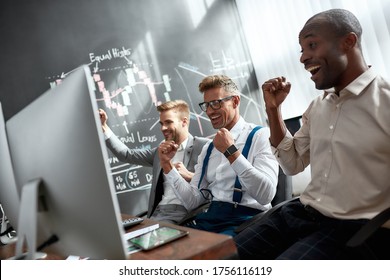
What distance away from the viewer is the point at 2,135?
0.98 metres

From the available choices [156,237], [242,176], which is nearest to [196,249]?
[156,237]

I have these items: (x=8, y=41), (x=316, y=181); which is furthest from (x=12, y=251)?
(x=8, y=41)

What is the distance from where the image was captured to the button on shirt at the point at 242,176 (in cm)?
167

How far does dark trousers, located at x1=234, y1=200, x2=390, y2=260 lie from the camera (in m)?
1.20

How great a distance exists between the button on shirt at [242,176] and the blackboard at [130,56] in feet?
4.04

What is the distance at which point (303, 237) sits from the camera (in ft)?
4.68

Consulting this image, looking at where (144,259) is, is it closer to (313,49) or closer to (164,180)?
(313,49)

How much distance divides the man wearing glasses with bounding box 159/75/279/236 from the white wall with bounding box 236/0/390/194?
87cm

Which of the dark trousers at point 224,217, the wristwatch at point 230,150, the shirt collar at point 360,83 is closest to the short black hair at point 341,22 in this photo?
the shirt collar at point 360,83

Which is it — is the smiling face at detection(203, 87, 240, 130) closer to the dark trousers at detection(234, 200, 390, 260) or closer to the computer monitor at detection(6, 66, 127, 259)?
the dark trousers at detection(234, 200, 390, 260)

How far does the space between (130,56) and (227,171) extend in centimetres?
178

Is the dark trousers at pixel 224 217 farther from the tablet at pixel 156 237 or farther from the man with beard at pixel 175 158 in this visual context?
the tablet at pixel 156 237

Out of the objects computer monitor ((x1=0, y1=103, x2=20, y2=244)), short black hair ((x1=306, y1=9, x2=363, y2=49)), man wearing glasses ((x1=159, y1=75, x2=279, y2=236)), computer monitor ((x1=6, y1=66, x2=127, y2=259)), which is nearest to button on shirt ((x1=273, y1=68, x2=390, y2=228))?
short black hair ((x1=306, y1=9, x2=363, y2=49))

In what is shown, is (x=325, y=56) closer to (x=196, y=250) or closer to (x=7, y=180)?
(x=196, y=250)
